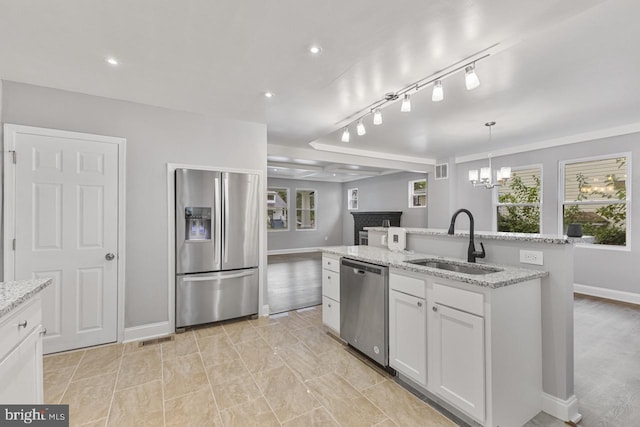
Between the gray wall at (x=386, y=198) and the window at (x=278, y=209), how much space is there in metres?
2.33

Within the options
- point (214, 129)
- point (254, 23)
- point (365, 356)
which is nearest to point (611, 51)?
point (254, 23)

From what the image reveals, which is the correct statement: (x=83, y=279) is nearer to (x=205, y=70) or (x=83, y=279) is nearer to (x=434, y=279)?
(x=205, y=70)

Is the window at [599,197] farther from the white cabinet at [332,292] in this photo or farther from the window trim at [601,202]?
the white cabinet at [332,292]

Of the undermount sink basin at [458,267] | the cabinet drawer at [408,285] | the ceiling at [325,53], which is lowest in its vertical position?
the cabinet drawer at [408,285]

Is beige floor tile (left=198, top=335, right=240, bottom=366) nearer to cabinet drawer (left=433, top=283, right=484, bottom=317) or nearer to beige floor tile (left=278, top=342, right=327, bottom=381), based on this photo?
beige floor tile (left=278, top=342, right=327, bottom=381)

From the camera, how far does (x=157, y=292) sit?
3.18 meters

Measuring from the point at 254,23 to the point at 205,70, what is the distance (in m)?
0.82

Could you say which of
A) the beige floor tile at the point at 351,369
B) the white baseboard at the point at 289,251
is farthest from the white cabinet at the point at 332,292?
the white baseboard at the point at 289,251

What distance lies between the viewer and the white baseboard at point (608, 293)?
427 cm

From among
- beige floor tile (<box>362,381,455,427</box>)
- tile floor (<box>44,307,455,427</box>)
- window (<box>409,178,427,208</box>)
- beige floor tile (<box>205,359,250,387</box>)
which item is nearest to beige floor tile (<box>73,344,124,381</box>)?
tile floor (<box>44,307,455,427</box>)

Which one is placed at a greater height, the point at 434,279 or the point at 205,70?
the point at 205,70

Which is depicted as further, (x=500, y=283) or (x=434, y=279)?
(x=434, y=279)

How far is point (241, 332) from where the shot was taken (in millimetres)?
3232

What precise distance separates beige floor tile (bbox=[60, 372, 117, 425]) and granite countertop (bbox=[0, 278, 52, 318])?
1025 millimetres
